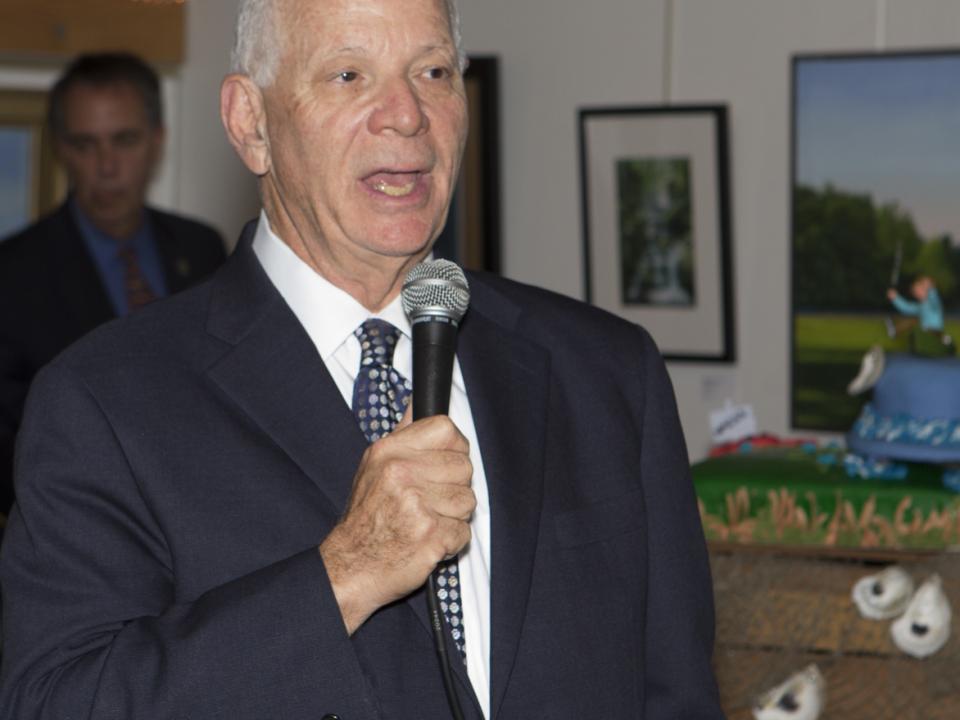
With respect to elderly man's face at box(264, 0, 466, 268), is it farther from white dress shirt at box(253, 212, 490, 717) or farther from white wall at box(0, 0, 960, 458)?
white wall at box(0, 0, 960, 458)

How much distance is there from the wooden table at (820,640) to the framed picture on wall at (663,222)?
1800 mm

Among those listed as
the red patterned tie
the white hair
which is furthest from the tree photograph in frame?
the white hair

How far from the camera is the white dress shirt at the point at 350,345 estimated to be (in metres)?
1.59

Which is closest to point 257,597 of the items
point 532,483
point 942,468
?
point 532,483

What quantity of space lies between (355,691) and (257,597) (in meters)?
0.13

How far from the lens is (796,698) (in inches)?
93.6

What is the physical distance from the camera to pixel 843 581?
247cm

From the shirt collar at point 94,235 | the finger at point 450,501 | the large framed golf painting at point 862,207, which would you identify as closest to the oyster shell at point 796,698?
the finger at point 450,501

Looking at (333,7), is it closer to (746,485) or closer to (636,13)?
(746,485)

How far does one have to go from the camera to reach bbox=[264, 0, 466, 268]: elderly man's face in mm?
1593

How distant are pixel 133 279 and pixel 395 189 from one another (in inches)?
106

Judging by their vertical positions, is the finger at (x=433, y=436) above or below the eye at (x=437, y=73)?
below

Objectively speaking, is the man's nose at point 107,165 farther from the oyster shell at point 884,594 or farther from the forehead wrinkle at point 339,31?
the forehead wrinkle at point 339,31

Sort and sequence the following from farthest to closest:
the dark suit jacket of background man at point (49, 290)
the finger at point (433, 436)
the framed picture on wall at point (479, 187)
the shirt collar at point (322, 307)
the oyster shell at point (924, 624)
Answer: the framed picture on wall at point (479, 187) < the dark suit jacket of background man at point (49, 290) < the oyster shell at point (924, 624) < the shirt collar at point (322, 307) < the finger at point (433, 436)
